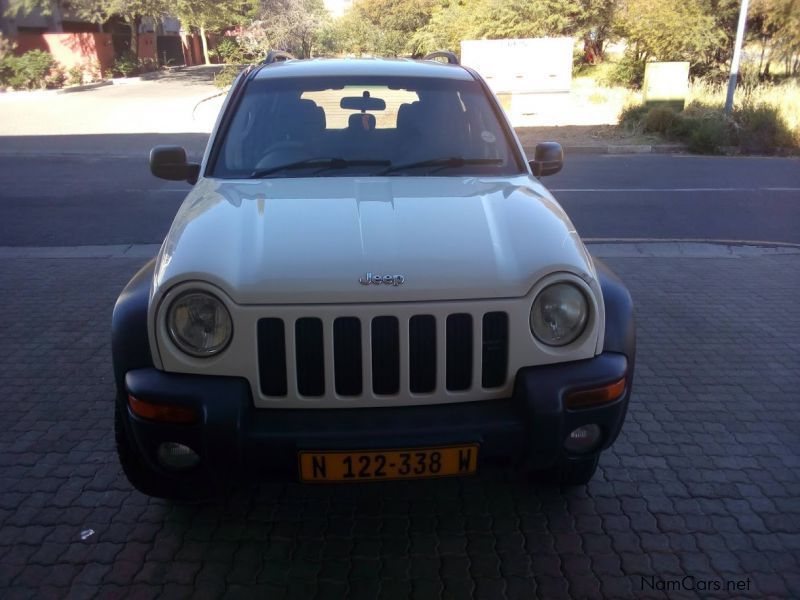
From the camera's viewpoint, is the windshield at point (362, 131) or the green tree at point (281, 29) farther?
the green tree at point (281, 29)

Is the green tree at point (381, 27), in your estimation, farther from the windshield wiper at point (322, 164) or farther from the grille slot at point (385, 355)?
the grille slot at point (385, 355)

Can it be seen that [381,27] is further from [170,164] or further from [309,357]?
[309,357]

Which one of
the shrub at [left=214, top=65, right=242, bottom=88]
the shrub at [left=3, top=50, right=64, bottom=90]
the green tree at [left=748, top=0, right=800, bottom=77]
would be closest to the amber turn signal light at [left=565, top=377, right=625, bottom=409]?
the green tree at [left=748, top=0, right=800, bottom=77]

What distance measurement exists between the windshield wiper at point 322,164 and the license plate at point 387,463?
1712 millimetres

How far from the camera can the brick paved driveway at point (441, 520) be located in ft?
9.41

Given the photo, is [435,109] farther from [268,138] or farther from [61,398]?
[61,398]

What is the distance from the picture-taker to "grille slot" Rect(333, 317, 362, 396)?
→ 8.69 feet

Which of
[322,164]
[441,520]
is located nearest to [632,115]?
[322,164]

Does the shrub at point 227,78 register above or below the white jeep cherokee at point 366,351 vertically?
below

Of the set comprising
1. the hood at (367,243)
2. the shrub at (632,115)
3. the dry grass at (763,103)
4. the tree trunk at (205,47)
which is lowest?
the tree trunk at (205,47)

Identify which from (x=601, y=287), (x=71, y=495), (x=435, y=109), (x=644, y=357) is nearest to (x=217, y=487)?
(x=71, y=495)

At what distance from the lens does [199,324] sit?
269 cm

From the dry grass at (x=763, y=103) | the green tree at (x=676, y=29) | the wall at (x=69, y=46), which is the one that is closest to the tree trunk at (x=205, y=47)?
the wall at (x=69, y=46)

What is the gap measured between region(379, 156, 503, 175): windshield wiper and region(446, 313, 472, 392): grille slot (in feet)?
4.38
